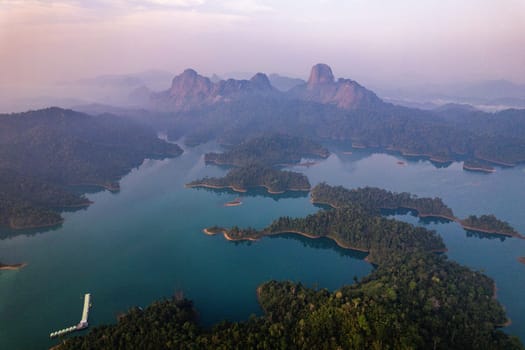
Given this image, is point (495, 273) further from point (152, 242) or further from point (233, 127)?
point (233, 127)

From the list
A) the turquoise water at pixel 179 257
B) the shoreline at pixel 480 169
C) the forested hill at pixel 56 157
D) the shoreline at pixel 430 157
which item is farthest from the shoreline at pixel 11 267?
the shoreline at pixel 430 157

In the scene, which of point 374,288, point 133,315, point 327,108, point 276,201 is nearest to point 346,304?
point 374,288

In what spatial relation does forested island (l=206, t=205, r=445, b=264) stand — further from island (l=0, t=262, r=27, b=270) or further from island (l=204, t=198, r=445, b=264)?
island (l=0, t=262, r=27, b=270)

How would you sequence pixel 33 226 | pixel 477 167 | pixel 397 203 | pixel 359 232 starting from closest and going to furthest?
pixel 359 232
pixel 33 226
pixel 397 203
pixel 477 167

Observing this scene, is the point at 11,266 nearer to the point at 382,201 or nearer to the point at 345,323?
the point at 345,323

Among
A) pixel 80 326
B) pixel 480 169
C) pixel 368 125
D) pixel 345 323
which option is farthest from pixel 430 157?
pixel 80 326

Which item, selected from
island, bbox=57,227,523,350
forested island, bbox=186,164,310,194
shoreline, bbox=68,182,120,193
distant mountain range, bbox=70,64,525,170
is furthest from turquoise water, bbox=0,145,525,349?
distant mountain range, bbox=70,64,525,170

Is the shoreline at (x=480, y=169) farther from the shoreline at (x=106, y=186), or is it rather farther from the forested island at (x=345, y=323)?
the shoreline at (x=106, y=186)
